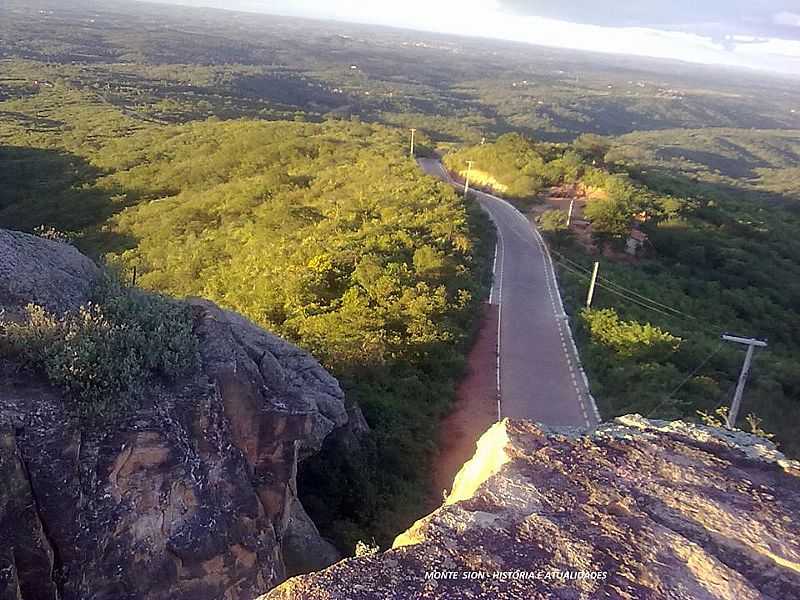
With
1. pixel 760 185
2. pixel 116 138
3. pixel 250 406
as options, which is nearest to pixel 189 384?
pixel 250 406

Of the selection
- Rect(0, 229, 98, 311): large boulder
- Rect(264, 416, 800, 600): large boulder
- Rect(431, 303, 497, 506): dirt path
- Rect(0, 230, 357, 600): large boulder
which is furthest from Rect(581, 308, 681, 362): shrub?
Rect(0, 229, 98, 311): large boulder

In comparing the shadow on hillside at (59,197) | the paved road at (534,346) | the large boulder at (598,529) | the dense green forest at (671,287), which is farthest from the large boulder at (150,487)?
the shadow on hillside at (59,197)

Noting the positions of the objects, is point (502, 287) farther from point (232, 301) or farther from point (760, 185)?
point (760, 185)

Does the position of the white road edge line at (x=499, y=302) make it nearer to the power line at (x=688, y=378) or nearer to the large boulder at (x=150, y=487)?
the power line at (x=688, y=378)

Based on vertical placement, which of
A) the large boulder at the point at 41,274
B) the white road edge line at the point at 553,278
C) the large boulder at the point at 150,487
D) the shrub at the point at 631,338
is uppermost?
the large boulder at the point at 41,274

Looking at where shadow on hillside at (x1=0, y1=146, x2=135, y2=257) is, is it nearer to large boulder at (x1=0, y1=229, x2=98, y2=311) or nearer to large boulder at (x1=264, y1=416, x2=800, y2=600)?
large boulder at (x1=0, y1=229, x2=98, y2=311)

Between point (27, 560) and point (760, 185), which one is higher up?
point (27, 560)
